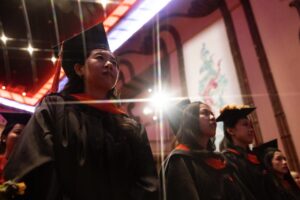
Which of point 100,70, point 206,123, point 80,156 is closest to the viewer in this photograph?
point 80,156

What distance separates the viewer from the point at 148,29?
719 cm

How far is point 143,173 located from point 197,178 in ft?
3.09

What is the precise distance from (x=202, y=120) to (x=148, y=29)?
187 inches

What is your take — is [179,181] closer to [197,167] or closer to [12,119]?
[197,167]

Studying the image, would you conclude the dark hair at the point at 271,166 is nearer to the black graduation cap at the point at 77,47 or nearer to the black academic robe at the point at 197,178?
the black academic robe at the point at 197,178

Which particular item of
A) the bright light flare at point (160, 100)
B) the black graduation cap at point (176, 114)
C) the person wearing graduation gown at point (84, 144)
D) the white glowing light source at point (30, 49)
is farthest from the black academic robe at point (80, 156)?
the white glowing light source at point (30, 49)

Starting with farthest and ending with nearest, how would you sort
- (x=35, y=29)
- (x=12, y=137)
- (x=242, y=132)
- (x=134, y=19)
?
1. (x=35, y=29)
2. (x=134, y=19)
3. (x=242, y=132)
4. (x=12, y=137)

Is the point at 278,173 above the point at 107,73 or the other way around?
the other way around

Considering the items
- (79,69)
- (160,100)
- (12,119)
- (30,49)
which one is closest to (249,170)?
(79,69)

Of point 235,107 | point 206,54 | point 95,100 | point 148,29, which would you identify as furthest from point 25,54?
point 95,100

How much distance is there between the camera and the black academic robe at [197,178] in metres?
2.49

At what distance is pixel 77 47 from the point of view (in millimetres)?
2092

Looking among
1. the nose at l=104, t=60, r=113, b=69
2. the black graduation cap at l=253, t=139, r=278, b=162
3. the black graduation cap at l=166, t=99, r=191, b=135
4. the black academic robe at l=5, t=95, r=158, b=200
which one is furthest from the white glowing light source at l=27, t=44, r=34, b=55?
the black academic robe at l=5, t=95, r=158, b=200

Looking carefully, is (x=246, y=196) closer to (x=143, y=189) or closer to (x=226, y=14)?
(x=143, y=189)
